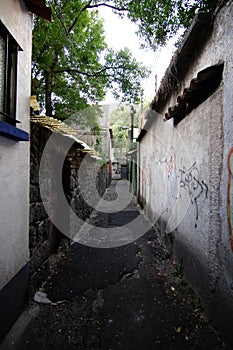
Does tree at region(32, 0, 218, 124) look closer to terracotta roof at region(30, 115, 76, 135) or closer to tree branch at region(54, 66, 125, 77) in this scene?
tree branch at region(54, 66, 125, 77)

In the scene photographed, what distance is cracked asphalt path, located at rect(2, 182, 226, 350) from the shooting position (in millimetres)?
2451

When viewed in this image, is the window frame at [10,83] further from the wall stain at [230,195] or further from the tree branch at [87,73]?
the tree branch at [87,73]

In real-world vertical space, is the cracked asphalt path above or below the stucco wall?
below

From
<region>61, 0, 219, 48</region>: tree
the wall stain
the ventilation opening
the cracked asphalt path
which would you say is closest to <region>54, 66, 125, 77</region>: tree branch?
<region>61, 0, 219, 48</region>: tree

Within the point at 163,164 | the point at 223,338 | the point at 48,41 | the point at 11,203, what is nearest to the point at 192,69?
the point at 163,164

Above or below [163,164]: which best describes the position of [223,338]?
below

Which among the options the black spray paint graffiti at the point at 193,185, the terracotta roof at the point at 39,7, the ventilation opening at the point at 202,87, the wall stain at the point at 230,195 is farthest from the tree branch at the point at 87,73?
the wall stain at the point at 230,195

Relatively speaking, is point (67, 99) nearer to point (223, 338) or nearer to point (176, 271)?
point (176, 271)

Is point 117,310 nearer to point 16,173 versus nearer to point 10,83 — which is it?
point 16,173

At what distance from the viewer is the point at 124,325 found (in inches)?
107

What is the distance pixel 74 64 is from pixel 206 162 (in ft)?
23.4

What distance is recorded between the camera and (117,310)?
9.86 ft

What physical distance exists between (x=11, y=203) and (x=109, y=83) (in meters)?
7.76

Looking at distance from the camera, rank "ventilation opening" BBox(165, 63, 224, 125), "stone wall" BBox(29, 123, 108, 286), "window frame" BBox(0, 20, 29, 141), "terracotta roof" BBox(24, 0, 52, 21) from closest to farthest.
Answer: "window frame" BBox(0, 20, 29, 141) → "ventilation opening" BBox(165, 63, 224, 125) → "terracotta roof" BBox(24, 0, 52, 21) → "stone wall" BBox(29, 123, 108, 286)
